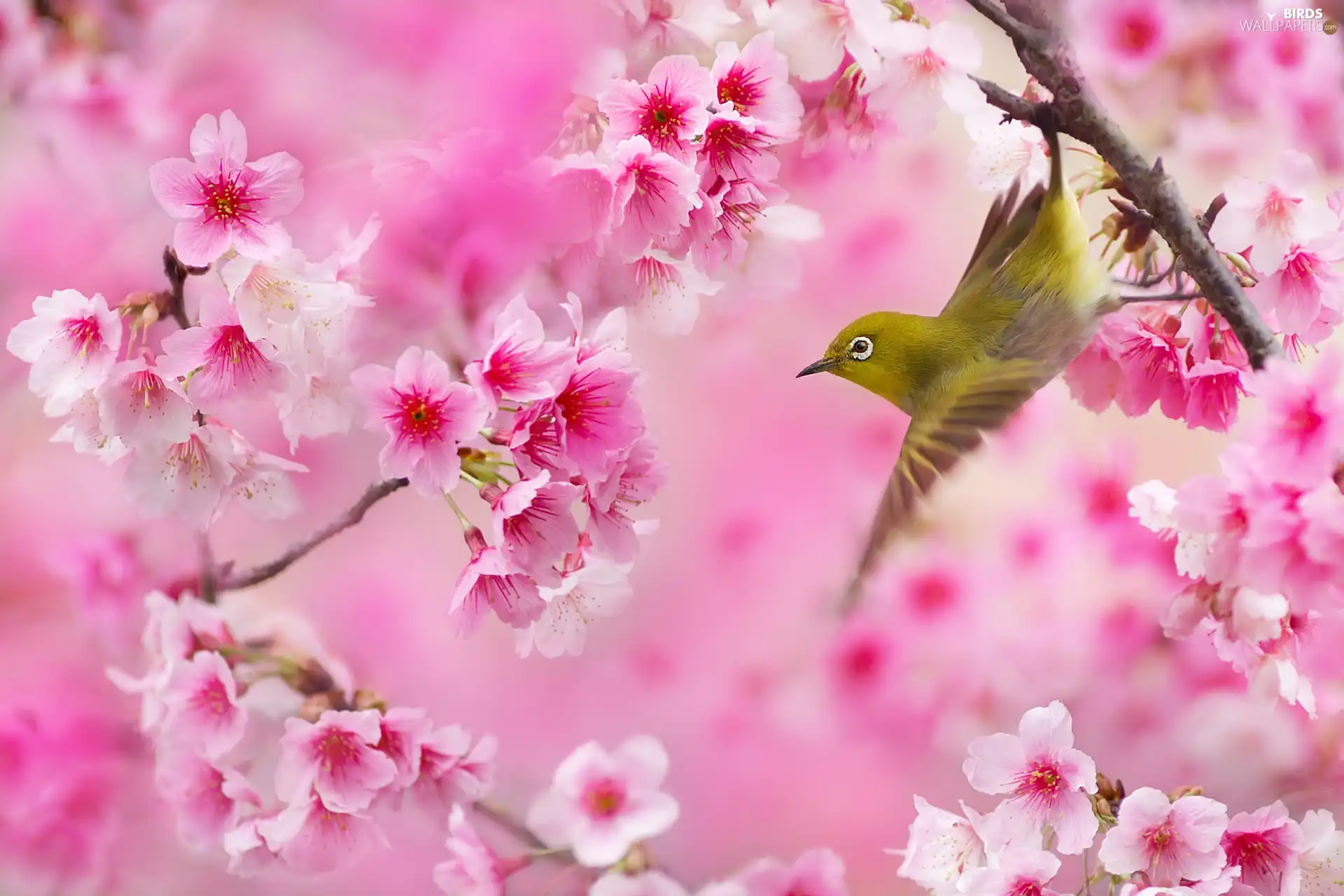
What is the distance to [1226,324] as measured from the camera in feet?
2.88

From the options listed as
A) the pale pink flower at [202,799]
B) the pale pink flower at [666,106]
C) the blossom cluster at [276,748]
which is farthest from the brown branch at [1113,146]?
the pale pink flower at [202,799]

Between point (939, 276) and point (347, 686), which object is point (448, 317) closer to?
point (347, 686)

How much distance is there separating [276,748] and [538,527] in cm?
33

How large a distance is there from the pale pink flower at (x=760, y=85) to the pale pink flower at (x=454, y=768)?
549 mm

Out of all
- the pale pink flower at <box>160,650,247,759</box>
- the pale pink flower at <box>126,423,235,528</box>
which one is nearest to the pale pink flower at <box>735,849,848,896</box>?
the pale pink flower at <box>160,650,247,759</box>

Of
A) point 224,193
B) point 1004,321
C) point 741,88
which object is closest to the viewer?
point 224,193

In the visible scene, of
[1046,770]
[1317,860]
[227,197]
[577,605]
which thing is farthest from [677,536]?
[1317,860]

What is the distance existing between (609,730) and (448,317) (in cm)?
40

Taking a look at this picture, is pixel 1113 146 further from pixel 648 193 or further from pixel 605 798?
pixel 605 798

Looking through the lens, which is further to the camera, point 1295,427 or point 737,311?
point 737,311

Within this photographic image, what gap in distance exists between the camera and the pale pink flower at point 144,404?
0.70 meters

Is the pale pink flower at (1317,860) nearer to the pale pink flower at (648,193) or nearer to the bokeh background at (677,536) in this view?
the bokeh background at (677,536)

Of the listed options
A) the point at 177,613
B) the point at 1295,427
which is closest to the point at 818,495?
the point at 1295,427

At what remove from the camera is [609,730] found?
934 mm
